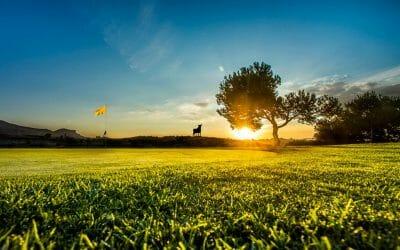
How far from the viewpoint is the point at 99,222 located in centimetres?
240

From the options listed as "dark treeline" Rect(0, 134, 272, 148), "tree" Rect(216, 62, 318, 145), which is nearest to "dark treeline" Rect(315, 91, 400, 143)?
"tree" Rect(216, 62, 318, 145)

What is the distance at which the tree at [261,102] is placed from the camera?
49562 mm

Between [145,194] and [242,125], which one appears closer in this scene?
[145,194]

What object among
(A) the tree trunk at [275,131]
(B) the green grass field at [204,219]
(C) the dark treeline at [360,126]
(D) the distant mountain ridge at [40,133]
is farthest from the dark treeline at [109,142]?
(B) the green grass field at [204,219]

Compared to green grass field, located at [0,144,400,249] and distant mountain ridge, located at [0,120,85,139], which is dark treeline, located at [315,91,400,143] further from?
green grass field, located at [0,144,400,249]

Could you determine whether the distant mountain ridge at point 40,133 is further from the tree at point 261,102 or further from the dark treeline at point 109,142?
the tree at point 261,102

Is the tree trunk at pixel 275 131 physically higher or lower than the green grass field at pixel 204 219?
higher

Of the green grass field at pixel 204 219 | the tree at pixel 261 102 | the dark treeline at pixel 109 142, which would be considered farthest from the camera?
the tree at pixel 261 102

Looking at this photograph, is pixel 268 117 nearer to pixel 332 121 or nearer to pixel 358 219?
pixel 332 121

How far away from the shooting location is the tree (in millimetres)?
49562

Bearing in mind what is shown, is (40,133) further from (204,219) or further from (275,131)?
(204,219)

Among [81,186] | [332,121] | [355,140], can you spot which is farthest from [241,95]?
[81,186]

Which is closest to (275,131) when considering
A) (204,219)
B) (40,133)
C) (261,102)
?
(261,102)

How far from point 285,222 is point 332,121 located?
2177 inches
